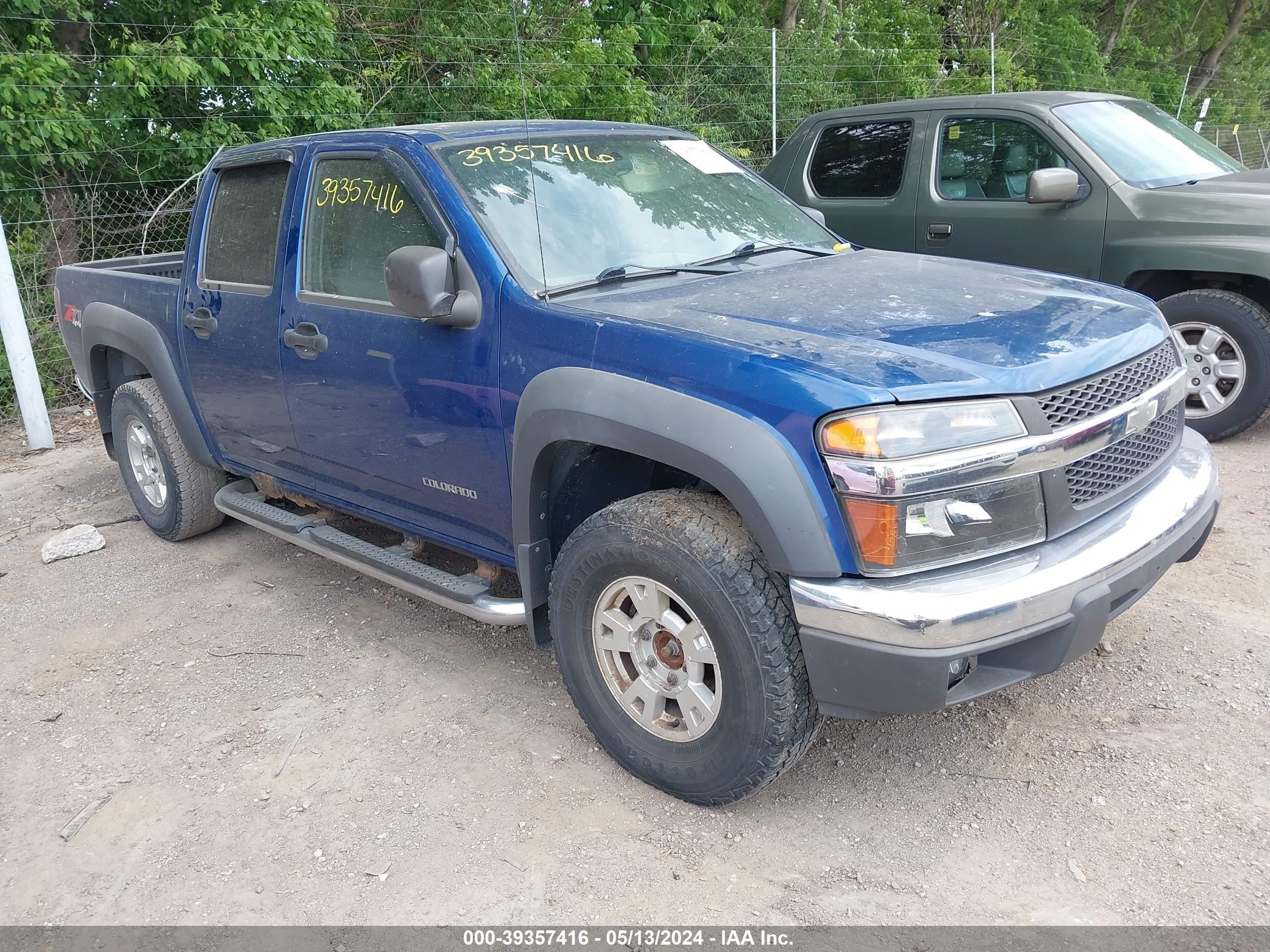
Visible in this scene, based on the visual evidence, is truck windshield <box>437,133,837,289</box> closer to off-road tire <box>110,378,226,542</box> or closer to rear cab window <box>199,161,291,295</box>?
rear cab window <box>199,161,291,295</box>

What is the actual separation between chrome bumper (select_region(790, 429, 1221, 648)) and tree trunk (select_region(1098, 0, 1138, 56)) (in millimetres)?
22786

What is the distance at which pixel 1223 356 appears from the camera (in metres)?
5.63

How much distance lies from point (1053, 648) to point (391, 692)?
2.30 metres

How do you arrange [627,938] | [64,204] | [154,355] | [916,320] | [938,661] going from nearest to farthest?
1. [938,661]
2. [627,938]
3. [916,320]
4. [154,355]
5. [64,204]

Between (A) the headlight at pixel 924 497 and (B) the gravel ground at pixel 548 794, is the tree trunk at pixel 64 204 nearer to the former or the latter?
(B) the gravel ground at pixel 548 794

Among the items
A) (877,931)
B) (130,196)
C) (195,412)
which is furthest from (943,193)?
(130,196)

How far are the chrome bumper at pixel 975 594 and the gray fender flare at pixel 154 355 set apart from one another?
11.2ft

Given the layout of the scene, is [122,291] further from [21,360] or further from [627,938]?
[627,938]

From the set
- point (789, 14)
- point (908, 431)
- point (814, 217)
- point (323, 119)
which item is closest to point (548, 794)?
point (908, 431)

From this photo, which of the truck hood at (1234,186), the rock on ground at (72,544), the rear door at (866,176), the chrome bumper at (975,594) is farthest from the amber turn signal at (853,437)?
the rear door at (866,176)

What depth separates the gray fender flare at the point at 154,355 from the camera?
4863 millimetres

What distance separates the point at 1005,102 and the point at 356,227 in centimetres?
438

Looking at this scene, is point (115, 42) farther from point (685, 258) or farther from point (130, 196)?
point (685, 258)

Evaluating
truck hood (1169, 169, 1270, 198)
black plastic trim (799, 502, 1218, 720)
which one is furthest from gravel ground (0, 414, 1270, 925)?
truck hood (1169, 169, 1270, 198)
